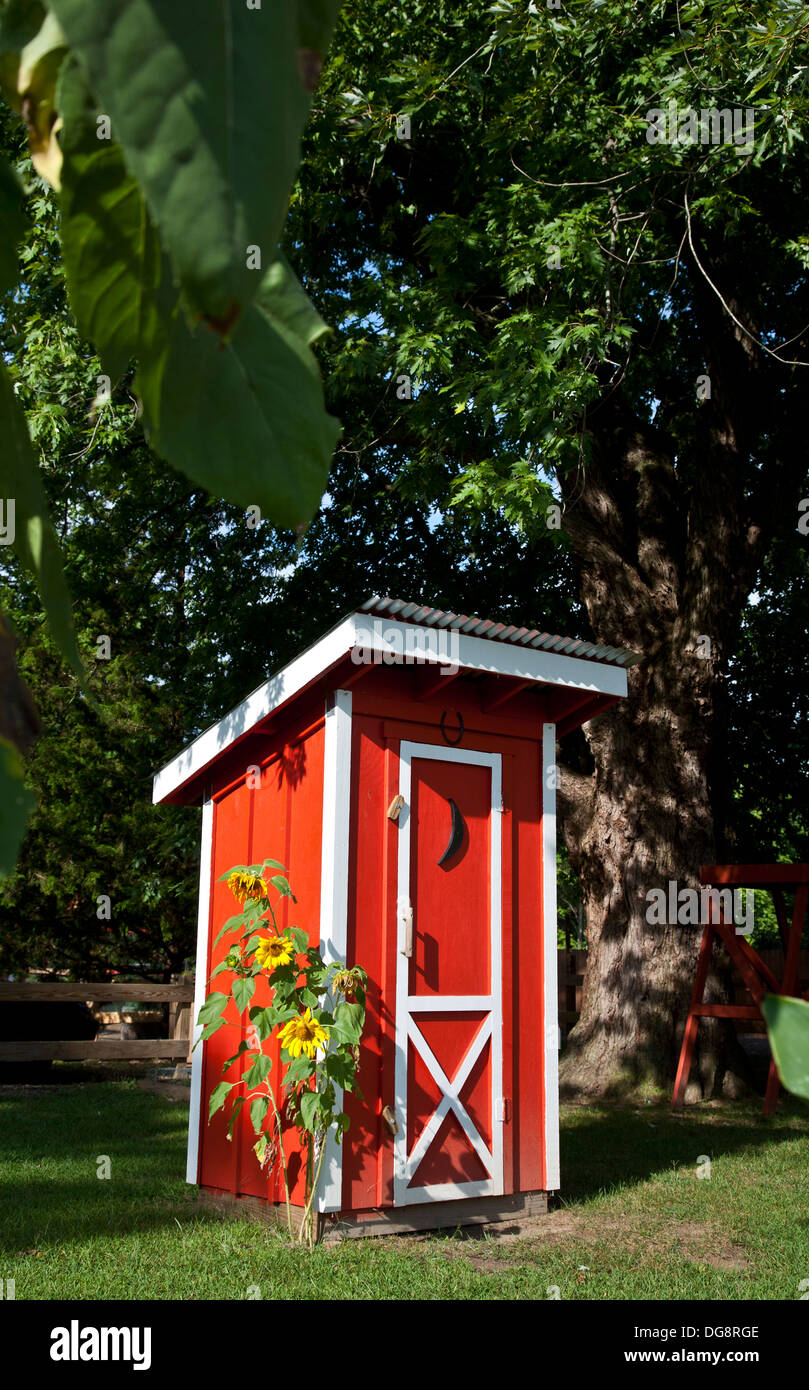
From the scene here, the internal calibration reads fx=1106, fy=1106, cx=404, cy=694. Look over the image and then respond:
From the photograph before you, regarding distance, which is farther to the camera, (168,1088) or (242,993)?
(168,1088)

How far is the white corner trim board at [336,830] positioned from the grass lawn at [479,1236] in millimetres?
873

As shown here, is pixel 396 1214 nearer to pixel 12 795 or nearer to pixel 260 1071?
pixel 260 1071

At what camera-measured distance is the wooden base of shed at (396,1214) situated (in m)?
5.70

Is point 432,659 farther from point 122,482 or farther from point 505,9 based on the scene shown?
point 122,482

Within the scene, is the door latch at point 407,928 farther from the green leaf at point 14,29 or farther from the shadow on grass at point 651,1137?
the green leaf at point 14,29

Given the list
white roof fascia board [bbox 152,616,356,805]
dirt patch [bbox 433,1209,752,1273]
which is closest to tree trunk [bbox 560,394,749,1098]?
dirt patch [bbox 433,1209,752,1273]

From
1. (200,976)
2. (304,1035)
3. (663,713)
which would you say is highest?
(663,713)

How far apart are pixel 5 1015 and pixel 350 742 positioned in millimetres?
9253

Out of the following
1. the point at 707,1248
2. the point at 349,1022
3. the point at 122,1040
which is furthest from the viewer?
the point at 122,1040

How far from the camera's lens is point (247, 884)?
5.95 meters

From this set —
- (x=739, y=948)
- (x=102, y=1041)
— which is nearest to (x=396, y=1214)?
(x=739, y=948)

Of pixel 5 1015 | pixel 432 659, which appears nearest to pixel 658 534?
pixel 432 659

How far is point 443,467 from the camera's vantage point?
10.4 metres

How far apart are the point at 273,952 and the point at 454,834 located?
1439 millimetres
